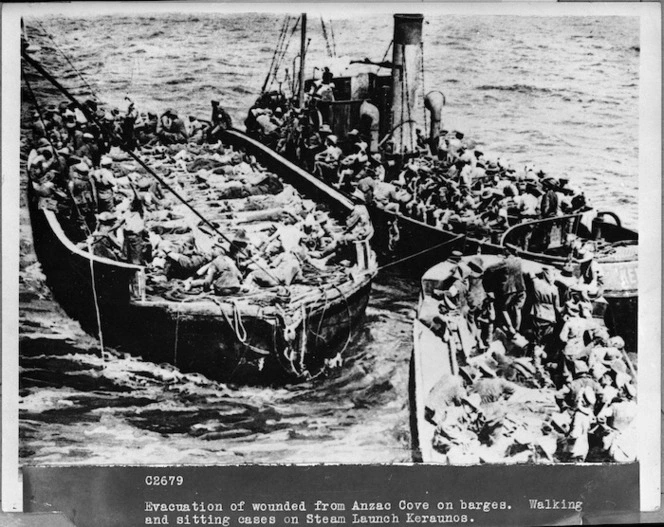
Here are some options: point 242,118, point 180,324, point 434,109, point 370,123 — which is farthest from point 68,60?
point 434,109

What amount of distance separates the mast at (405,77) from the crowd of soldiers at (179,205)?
1.39ft

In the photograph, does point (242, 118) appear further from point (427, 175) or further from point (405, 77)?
point (427, 175)

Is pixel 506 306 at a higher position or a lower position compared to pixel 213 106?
lower

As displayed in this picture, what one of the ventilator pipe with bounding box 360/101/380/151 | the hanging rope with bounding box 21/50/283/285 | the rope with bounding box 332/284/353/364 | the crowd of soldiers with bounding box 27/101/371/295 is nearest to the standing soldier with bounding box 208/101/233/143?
the crowd of soldiers with bounding box 27/101/371/295

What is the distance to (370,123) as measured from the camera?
3541mm

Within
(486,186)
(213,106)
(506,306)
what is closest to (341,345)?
(506,306)

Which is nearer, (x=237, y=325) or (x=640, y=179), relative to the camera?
(x=237, y=325)

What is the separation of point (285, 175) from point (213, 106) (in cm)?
48

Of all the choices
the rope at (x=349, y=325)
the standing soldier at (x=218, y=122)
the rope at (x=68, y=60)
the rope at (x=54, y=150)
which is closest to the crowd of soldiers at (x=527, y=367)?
the rope at (x=349, y=325)

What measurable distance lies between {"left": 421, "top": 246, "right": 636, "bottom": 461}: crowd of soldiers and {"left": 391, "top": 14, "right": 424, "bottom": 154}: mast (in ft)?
2.22

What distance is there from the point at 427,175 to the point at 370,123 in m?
0.38

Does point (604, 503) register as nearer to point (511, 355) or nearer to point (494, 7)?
point (511, 355)

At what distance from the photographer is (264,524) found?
341 cm

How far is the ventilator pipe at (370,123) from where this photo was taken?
11.6 ft
